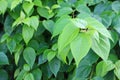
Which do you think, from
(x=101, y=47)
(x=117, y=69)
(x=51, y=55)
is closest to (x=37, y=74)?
(x=51, y=55)

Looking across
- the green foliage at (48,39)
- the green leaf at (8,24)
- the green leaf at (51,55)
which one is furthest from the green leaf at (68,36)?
the green leaf at (8,24)

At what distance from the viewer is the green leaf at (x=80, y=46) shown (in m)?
0.69

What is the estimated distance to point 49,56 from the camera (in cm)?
113

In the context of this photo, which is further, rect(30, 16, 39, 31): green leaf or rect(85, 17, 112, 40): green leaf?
rect(30, 16, 39, 31): green leaf

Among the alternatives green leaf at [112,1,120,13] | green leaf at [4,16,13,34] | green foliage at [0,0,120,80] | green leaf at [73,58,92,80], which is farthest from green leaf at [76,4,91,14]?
green leaf at [4,16,13,34]

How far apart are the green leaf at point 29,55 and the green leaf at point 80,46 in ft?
1.67

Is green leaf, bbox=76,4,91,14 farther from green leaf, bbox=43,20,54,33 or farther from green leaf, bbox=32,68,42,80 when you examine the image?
green leaf, bbox=32,68,42,80

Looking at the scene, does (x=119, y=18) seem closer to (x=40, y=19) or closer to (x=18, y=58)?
(x=40, y=19)

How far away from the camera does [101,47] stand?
747 millimetres

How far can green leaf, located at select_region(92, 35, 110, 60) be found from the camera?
2.41 feet

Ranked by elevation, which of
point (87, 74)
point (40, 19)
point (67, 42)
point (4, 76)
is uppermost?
point (67, 42)

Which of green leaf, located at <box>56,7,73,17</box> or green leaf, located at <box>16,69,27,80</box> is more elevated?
green leaf, located at <box>56,7,73,17</box>

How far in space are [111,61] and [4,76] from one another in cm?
57

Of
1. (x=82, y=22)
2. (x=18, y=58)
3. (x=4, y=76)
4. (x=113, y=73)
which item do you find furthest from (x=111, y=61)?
(x=4, y=76)
